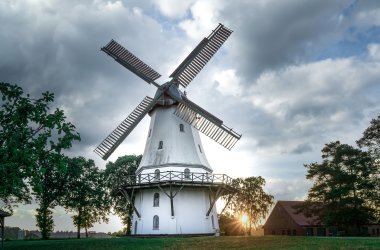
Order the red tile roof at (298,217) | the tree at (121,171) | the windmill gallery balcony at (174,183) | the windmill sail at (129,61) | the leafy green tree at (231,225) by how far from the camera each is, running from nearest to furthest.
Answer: the windmill gallery balcony at (174,183), the windmill sail at (129,61), the tree at (121,171), the red tile roof at (298,217), the leafy green tree at (231,225)

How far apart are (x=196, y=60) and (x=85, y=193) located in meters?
21.7

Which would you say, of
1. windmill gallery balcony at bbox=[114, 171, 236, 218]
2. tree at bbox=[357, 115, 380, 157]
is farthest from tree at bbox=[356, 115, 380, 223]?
windmill gallery balcony at bbox=[114, 171, 236, 218]

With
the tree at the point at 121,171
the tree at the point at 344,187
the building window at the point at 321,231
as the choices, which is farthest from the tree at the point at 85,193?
the building window at the point at 321,231

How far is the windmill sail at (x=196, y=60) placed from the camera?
3158 cm

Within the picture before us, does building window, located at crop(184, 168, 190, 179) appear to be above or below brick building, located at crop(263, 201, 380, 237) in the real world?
above

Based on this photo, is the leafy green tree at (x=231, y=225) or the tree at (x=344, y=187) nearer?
the tree at (x=344, y=187)

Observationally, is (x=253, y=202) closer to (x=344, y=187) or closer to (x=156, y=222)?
(x=344, y=187)

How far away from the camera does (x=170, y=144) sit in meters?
29.7

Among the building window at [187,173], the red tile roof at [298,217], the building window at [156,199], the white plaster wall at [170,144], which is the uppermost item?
the white plaster wall at [170,144]

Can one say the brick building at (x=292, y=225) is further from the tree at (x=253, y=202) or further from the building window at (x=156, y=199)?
the building window at (x=156, y=199)

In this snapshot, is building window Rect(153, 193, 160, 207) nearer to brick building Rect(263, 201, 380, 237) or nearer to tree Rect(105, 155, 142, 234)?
tree Rect(105, 155, 142, 234)

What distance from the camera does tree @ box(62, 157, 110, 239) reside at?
4206 centimetres

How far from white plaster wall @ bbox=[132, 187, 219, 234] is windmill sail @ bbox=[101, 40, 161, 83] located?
1006cm

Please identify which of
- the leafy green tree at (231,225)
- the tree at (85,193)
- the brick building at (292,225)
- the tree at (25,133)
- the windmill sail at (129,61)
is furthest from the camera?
the leafy green tree at (231,225)
